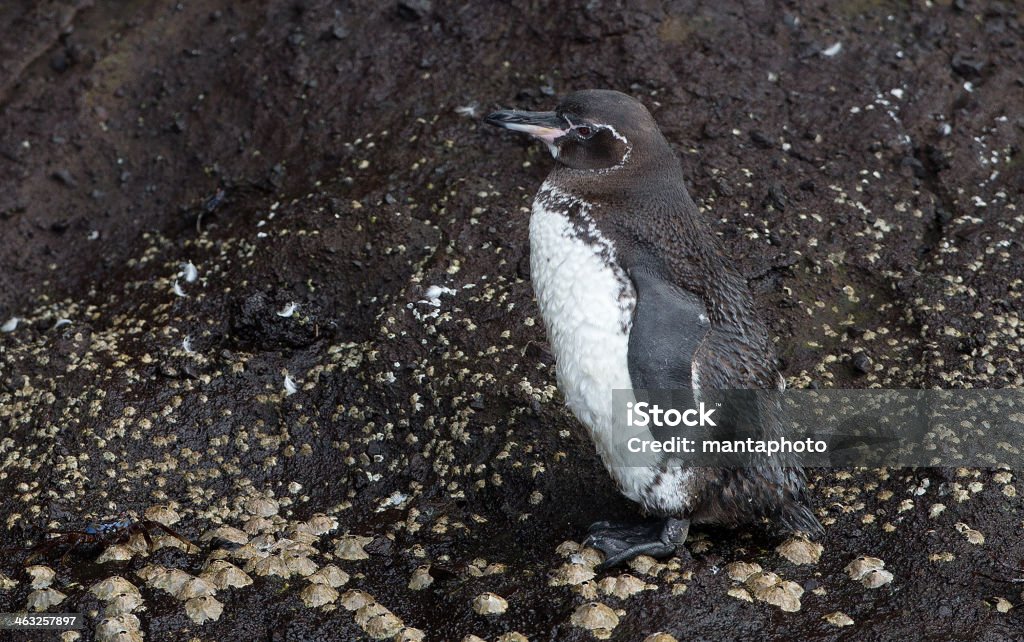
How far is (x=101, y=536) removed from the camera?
381 cm

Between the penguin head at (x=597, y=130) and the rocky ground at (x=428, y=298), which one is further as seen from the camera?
the penguin head at (x=597, y=130)

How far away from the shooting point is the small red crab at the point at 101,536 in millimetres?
3793

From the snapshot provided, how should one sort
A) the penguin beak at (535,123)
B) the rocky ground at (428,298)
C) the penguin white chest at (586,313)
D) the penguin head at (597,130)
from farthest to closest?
the penguin beak at (535,123) → the penguin head at (597,130) → the penguin white chest at (586,313) → the rocky ground at (428,298)

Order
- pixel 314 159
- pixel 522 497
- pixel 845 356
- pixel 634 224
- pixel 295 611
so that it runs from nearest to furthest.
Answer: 1. pixel 295 611
2. pixel 634 224
3. pixel 522 497
4. pixel 845 356
5. pixel 314 159

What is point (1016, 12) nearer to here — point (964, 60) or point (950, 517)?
point (964, 60)

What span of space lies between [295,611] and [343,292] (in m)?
2.05

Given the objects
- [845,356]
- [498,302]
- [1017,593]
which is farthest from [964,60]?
[1017,593]

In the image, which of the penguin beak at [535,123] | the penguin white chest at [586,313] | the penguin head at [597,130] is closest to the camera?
the penguin white chest at [586,313]

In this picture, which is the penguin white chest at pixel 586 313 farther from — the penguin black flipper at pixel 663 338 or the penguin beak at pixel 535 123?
the penguin beak at pixel 535 123

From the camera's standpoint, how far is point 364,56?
6.34 m

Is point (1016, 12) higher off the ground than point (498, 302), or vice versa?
point (1016, 12)

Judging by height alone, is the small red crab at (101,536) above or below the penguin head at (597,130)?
below

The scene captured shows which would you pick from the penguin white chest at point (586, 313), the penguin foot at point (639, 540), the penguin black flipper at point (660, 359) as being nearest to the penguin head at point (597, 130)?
the penguin white chest at point (586, 313)

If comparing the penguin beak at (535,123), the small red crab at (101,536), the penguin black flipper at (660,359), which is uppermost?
the penguin beak at (535,123)
